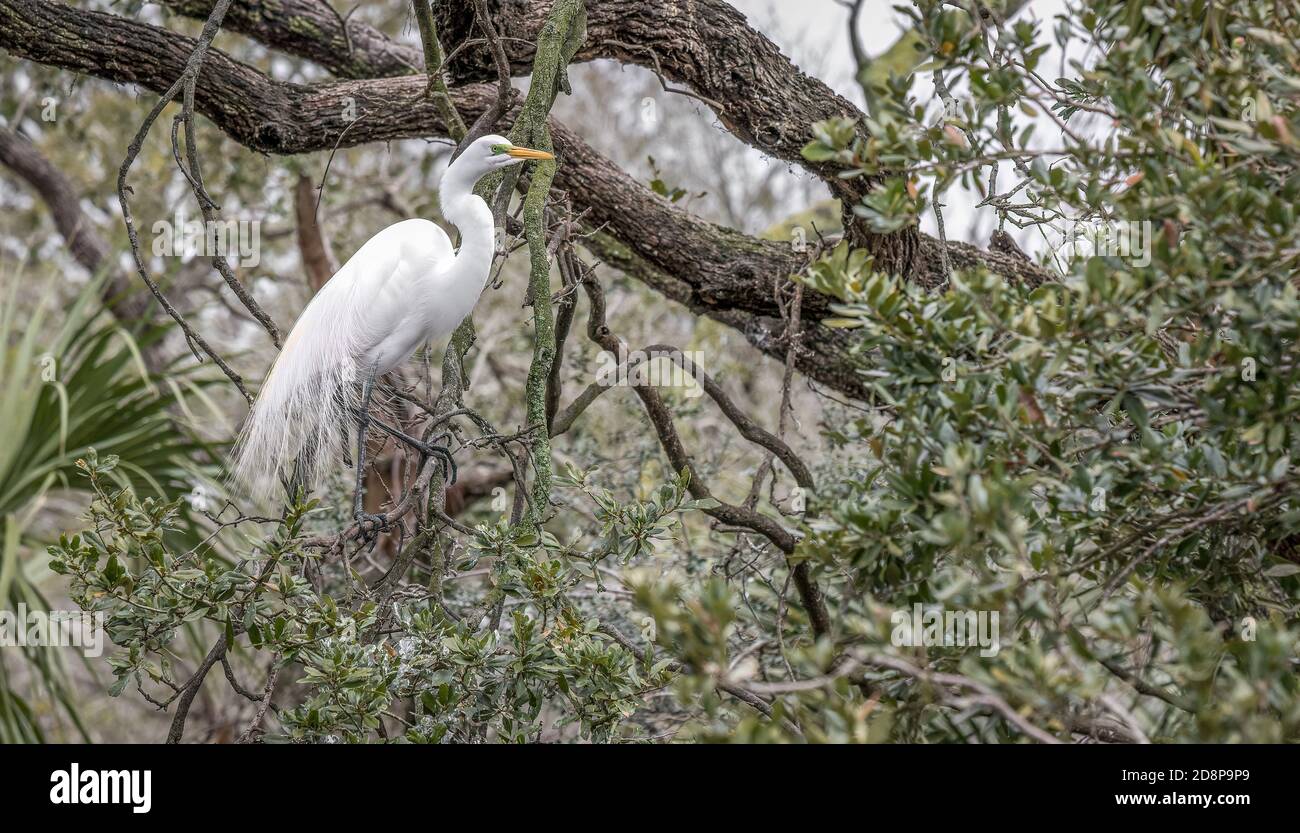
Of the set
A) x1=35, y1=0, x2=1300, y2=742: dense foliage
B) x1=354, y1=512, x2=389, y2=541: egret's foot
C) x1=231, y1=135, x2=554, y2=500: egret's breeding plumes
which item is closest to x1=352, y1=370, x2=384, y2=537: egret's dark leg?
x1=231, y1=135, x2=554, y2=500: egret's breeding plumes

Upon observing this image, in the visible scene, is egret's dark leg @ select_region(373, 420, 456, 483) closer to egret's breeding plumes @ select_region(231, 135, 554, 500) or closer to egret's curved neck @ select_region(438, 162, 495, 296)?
egret's breeding plumes @ select_region(231, 135, 554, 500)

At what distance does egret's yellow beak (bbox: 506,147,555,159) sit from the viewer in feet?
6.79

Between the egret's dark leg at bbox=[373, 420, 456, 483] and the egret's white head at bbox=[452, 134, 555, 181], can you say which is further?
the egret's white head at bbox=[452, 134, 555, 181]

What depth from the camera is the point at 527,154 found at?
210 centimetres

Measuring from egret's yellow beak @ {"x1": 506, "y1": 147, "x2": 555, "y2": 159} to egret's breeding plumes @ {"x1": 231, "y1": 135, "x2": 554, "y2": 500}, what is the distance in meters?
0.02

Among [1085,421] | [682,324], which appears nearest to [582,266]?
[1085,421]

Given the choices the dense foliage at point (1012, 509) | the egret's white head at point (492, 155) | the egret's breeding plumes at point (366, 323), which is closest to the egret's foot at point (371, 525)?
the dense foliage at point (1012, 509)

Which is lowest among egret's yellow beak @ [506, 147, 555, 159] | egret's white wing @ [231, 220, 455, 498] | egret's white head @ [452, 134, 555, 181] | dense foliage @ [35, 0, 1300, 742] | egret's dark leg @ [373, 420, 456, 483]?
dense foliage @ [35, 0, 1300, 742]

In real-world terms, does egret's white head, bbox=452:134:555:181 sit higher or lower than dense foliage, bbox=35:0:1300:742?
higher

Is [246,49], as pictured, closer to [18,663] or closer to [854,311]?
[18,663]

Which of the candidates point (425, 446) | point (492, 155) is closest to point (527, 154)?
point (492, 155)

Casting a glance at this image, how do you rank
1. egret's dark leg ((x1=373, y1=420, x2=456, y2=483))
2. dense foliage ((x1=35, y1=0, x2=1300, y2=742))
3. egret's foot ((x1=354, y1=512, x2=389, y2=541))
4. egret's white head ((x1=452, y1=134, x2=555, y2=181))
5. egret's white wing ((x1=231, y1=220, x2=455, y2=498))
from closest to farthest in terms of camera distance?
dense foliage ((x1=35, y1=0, x2=1300, y2=742))
egret's foot ((x1=354, y1=512, x2=389, y2=541))
egret's dark leg ((x1=373, y1=420, x2=456, y2=483))
egret's white head ((x1=452, y1=134, x2=555, y2=181))
egret's white wing ((x1=231, y1=220, x2=455, y2=498))

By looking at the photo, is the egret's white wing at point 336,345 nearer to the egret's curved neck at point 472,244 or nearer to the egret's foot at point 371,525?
the egret's curved neck at point 472,244

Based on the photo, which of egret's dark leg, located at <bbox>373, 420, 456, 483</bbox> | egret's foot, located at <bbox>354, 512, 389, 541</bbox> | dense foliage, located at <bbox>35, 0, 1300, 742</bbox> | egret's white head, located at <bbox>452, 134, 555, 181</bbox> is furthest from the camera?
egret's white head, located at <bbox>452, 134, 555, 181</bbox>
